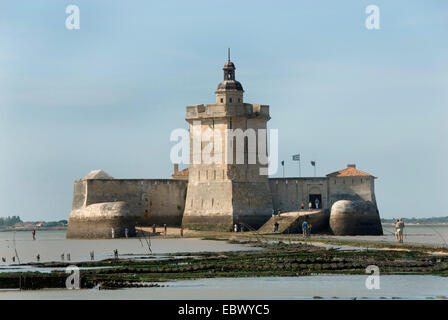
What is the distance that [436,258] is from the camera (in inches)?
1227

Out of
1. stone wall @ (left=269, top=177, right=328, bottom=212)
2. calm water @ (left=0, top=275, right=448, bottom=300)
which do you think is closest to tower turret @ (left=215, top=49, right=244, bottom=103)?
stone wall @ (left=269, top=177, right=328, bottom=212)

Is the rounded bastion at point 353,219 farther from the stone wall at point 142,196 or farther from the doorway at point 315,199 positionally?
the stone wall at point 142,196

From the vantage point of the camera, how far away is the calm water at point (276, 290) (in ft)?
74.6

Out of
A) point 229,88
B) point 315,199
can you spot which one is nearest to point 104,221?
point 229,88

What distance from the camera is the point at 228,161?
5753 cm

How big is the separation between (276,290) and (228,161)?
3380 cm

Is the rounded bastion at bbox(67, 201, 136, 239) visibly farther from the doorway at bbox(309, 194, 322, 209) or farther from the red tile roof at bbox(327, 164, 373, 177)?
the red tile roof at bbox(327, 164, 373, 177)

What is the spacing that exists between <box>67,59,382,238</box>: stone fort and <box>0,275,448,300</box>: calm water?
2779cm

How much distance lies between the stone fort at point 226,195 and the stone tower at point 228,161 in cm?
6

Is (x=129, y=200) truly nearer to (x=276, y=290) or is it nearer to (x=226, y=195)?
(x=226, y=195)

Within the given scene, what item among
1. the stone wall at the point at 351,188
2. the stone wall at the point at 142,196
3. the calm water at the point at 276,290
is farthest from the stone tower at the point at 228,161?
the calm water at the point at 276,290

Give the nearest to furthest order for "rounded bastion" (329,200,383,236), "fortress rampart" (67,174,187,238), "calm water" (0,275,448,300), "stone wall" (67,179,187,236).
Result: "calm water" (0,275,448,300) < "rounded bastion" (329,200,383,236) < "fortress rampart" (67,174,187,238) < "stone wall" (67,179,187,236)

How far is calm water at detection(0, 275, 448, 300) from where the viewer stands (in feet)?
74.6
